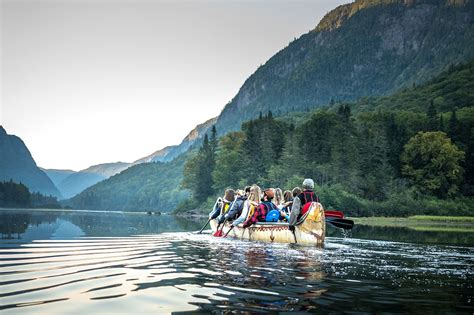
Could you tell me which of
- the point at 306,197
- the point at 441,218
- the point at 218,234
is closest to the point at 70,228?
the point at 218,234

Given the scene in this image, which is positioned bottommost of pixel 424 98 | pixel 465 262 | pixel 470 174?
pixel 465 262

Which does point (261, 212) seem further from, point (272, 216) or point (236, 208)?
point (236, 208)

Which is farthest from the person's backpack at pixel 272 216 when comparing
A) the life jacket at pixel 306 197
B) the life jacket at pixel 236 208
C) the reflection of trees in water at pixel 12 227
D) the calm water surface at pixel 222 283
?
the reflection of trees in water at pixel 12 227

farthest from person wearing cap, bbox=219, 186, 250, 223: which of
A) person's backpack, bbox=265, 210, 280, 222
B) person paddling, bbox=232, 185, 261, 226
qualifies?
person's backpack, bbox=265, 210, 280, 222

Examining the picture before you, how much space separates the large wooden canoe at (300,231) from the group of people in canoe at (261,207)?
0.35 metres

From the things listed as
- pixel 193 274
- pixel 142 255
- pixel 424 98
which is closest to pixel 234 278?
pixel 193 274

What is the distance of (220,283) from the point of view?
10.6 metres

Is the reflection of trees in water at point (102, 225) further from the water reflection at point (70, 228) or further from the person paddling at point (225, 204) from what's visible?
the person paddling at point (225, 204)

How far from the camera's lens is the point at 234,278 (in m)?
11.4

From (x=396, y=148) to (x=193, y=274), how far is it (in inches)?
4235

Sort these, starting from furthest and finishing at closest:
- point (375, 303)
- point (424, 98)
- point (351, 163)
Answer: point (424, 98), point (351, 163), point (375, 303)

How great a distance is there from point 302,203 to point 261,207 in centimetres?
400

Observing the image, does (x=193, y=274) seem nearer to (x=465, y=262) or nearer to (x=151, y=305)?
(x=151, y=305)

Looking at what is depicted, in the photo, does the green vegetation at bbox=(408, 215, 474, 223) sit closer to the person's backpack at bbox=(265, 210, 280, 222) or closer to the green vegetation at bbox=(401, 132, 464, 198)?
the green vegetation at bbox=(401, 132, 464, 198)
